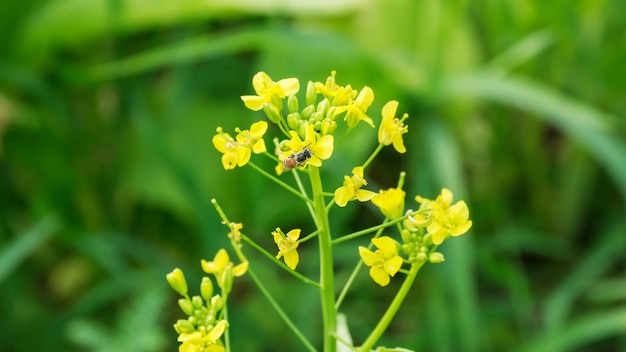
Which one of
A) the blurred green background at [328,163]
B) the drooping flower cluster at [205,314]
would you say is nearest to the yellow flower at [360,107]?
the drooping flower cluster at [205,314]

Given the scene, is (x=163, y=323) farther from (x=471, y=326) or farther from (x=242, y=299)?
(x=471, y=326)

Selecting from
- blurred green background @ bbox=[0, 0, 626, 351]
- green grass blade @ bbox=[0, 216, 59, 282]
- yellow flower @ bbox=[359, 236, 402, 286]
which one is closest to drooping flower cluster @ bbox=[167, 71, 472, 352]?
yellow flower @ bbox=[359, 236, 402, 286]

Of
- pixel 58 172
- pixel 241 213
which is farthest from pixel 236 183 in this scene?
pixel 58 172

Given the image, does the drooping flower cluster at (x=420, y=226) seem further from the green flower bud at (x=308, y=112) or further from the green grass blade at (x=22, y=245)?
the green grass blade at (x=22, y=245)

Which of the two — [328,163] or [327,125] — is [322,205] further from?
[328,163]

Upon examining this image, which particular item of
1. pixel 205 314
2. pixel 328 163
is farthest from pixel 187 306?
pixel 328 163

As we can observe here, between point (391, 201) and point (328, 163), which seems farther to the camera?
point (328, 163)
